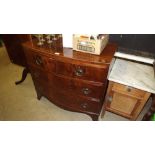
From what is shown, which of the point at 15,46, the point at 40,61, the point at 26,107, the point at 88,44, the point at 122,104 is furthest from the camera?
the point at 15,46

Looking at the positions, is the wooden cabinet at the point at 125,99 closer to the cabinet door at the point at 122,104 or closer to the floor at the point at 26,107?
the cabinet door at the point at 122,104

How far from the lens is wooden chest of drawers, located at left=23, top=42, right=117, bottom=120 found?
3.88ft

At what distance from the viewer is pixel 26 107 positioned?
1.98 meters

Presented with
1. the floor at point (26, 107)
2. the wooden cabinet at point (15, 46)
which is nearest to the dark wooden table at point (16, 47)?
the wooden cabinet at point (15, 46)

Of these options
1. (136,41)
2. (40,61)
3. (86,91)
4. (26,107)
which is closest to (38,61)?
(40,61)

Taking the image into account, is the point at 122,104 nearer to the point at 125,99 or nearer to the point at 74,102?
the point at 125,99

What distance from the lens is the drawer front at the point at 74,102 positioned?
4.97ft

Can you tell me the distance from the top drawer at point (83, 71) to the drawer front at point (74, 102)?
321 mm

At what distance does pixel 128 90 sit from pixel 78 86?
49 centimetres

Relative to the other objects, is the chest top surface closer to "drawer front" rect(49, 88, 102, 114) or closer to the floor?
"drawer front" rect(49, 88, 102, 114)
